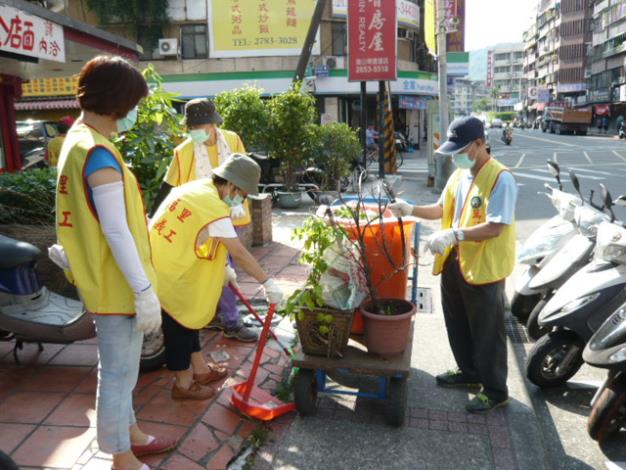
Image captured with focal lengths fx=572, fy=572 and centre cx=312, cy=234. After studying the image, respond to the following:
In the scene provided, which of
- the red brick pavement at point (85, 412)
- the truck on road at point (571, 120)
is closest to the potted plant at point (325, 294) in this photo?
the red brick pavement at point (85, 412)

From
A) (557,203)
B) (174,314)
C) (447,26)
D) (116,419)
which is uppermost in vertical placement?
(447,26)

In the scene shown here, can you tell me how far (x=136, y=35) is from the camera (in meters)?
27.0

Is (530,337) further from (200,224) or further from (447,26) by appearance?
(447,26)

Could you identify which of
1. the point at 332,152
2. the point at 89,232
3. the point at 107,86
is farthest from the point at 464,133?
the point at 332,152

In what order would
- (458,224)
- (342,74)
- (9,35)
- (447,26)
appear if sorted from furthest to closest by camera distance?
1. (342,74)
2. (447,26)
3. (9,35)
4. (458,224)

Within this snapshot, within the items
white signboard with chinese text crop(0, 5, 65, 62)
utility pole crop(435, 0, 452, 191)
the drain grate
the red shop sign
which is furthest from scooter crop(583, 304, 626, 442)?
the red shop sign

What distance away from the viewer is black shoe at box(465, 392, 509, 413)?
3.42 metres

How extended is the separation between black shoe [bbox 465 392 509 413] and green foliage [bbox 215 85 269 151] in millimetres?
7352

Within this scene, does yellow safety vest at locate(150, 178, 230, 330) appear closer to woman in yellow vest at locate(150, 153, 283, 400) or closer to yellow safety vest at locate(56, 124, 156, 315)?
woman in yellow vest at locate(150, 153, 283, 400)

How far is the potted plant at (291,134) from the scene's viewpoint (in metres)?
9.95

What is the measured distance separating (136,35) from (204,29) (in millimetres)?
3259

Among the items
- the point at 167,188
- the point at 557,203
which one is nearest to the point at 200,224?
the point at 167,188

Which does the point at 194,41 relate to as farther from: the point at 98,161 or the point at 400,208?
the point at 98,161

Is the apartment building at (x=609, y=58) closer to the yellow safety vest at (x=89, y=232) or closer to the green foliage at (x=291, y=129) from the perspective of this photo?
the green foliage at (x=291, y=129)
